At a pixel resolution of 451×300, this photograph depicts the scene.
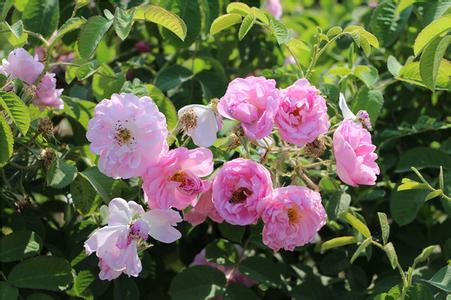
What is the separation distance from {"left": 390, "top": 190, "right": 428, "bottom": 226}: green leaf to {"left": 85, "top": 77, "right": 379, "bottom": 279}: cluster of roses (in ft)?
1.01

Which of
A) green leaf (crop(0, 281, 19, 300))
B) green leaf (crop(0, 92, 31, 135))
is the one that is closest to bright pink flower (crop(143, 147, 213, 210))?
green leaf (crop(0, 92, 31, 135))

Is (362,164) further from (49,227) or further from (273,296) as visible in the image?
(49,227)

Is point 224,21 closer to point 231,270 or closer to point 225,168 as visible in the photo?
point 225,168

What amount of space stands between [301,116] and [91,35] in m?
0.38

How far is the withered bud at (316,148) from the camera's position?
114cm

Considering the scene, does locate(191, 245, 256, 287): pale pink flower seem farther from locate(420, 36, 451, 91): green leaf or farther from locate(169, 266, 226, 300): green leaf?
locate(420, 36, 451, 91): green leaf

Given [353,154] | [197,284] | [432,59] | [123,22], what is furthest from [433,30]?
[197,284]

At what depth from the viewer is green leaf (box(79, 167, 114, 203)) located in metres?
1.28

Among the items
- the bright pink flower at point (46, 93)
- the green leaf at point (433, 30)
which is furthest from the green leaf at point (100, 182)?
the green leaf at point (433, 30)

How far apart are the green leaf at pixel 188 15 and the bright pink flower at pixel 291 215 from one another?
18.3 inches

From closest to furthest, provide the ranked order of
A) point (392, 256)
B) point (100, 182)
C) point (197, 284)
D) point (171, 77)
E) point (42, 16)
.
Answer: point (392, 256) → point (100, 182) → point (197, 284) → point (42, 16) → point (171, 77)

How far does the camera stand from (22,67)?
51.0 inches

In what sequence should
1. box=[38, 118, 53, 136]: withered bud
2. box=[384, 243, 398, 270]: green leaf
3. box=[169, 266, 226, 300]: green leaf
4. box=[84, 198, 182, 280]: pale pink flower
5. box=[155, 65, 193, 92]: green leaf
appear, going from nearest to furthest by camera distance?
box=[84, 198, 182, 280]: pale pink flower, box=[384, 243, 398, 270]: green leaf, box=[38, 118, 53, 136]: withered bud, box=[169, 266, 226, 300]: green leaf, box=[155, 65, 193, 92]: green leaf

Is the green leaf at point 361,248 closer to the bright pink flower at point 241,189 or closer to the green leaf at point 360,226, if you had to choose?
the green leaf at point 360,226
